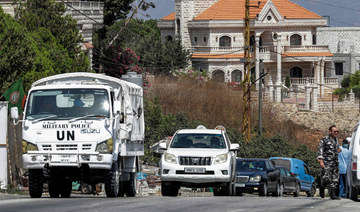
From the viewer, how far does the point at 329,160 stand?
20.8 meters

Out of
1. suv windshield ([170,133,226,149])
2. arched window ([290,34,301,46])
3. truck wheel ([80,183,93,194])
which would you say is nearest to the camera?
suv windshield ([170,133,226,149])

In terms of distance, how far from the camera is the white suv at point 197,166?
75.5ft

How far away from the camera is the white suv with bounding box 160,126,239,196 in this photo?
23000 mm

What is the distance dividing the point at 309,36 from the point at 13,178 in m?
72.9

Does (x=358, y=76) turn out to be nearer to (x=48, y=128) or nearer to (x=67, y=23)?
(x=67, y=23)

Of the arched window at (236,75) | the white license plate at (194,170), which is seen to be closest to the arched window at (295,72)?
the arched window at (236,75)

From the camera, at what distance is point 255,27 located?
304 feet

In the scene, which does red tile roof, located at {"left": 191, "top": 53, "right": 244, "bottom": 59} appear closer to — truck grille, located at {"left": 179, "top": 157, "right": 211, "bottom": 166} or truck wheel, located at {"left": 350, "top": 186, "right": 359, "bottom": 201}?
truck grille, located at {"left": 179, "top": 157, "right": 211, "bottom": 166}

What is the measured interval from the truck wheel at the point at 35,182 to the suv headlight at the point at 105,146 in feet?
5.18

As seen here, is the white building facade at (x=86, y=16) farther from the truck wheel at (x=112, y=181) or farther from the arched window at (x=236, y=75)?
the arched window at (x=236, y=75)

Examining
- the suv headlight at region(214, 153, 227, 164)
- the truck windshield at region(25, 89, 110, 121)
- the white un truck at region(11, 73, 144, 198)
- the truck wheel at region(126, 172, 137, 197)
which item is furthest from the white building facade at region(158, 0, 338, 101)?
the truck windshield at region(25, 89, 110, 121)

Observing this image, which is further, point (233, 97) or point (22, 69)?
point (233, 97)

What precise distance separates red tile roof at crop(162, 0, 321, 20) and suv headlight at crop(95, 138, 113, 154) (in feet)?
244

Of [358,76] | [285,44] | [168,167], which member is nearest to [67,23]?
[168,167]
